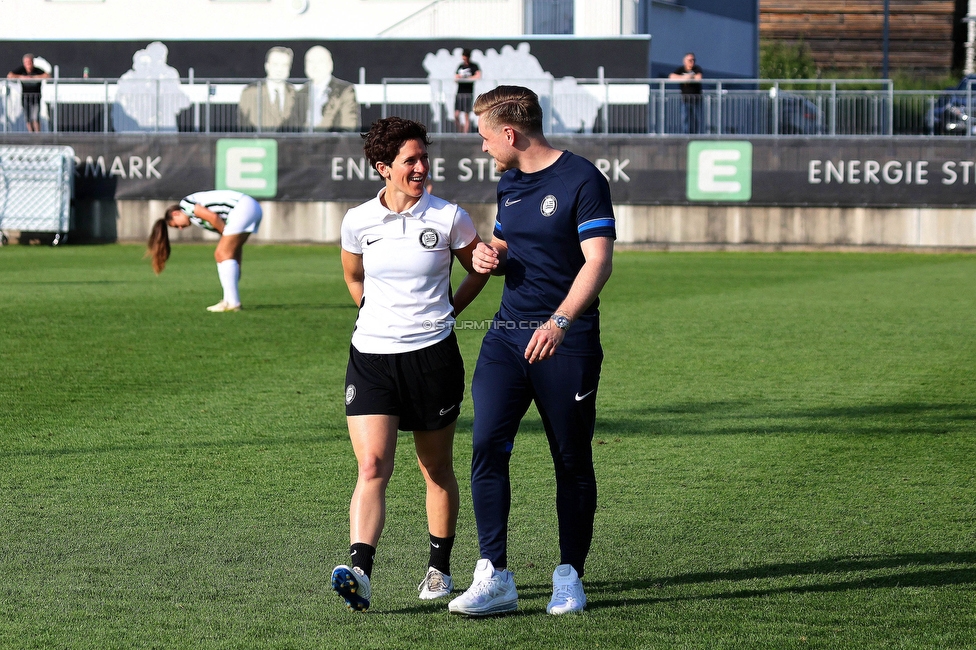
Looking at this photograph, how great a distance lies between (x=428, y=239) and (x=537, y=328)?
56cm

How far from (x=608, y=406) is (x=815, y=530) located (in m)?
3.66

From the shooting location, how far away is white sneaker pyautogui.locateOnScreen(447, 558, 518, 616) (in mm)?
4941

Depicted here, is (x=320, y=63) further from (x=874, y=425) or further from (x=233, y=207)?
(x=874, y=425)

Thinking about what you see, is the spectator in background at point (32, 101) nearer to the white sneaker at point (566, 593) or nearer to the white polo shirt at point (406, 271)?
the white polo shirt at point (406, 271)

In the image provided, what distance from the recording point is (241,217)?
1569 centimetres

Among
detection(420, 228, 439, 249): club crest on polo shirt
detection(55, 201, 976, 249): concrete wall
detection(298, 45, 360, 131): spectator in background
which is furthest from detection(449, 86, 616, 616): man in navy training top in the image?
detection(298, 45, 360, 131): spectator in background

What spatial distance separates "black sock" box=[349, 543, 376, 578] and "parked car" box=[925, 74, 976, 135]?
2473 cm

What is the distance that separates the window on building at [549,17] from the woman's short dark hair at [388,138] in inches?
1209

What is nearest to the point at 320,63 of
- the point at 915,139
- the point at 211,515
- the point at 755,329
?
the point at 915,139

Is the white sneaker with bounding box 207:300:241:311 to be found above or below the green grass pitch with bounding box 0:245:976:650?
above

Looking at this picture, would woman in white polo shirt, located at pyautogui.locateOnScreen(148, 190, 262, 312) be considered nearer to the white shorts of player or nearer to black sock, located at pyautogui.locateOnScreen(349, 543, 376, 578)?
the white shorts of player

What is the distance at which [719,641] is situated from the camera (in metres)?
4.65

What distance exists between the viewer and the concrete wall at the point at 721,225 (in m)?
28.1

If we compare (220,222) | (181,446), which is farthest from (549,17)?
(181,446)
